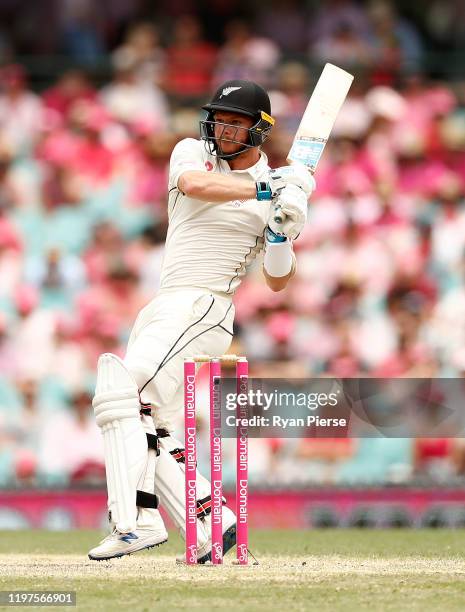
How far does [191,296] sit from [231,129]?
2.08ft

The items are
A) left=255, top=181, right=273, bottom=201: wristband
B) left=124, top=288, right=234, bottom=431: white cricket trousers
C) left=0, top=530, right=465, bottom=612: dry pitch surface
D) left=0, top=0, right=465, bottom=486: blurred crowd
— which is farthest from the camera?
left=0, top=0, right=465, bottom=486: blurred crowd

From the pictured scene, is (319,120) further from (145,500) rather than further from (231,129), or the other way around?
(145,500)

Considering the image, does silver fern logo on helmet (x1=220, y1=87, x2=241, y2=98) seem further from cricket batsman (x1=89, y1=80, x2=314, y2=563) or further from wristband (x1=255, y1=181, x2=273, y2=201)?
wristband (x1=255, y1=181, x2=273, y2=201)

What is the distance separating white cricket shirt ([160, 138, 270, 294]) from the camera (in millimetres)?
5582

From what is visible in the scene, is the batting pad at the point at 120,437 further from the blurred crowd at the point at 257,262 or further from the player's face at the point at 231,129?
the blurred crowd at the point at 257,262

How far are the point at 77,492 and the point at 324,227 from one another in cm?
295

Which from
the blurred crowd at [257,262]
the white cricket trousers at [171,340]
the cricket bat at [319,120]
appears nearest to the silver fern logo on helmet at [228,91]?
the cricket bat at [319,120]

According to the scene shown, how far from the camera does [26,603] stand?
432cm

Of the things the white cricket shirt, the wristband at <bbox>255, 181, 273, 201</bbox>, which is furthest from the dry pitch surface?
the wristband at <bbox>255, 181, 273, 201</bbox>

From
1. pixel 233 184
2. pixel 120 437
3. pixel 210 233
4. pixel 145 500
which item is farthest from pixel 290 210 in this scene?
pixel 145 500

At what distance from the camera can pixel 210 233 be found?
18.4 feet

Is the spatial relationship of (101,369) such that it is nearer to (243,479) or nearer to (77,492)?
(243,479)

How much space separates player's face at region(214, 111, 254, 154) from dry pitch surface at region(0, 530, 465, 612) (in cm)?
154

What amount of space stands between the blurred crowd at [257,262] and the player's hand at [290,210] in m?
3.41
